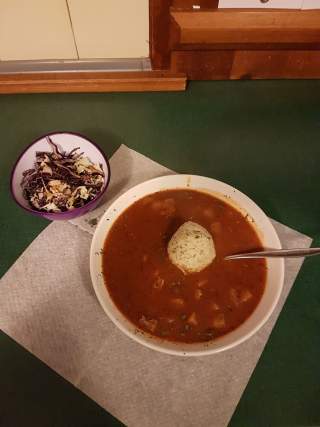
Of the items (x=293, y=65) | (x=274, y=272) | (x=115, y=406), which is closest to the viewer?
(x=115, y=406)

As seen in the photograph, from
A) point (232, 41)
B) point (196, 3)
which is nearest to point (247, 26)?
point (232, 41)

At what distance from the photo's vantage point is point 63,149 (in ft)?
4.19

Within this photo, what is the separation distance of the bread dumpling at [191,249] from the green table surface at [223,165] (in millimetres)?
266

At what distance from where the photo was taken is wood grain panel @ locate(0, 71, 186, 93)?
4.99 feet

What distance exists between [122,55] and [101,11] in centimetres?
20

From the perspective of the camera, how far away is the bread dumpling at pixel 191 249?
3.48 ft

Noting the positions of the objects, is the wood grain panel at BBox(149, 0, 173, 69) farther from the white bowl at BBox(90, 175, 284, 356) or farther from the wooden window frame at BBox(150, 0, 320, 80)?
the white bowl at BBox(90, 175, 284, 356)

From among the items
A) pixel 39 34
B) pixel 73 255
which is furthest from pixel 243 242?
pixel 39 34

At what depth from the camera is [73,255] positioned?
1160 millimetres

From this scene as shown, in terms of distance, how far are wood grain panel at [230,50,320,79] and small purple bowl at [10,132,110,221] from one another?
0.69 m

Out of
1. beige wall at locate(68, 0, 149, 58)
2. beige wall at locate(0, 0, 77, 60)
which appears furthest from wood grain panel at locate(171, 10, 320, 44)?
beige wall at locate(0, 0, 77, 60)

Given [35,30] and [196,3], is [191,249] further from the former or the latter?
[35,30]

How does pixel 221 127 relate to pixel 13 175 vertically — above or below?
below

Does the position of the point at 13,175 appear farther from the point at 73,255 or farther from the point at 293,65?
the point at 293,65
